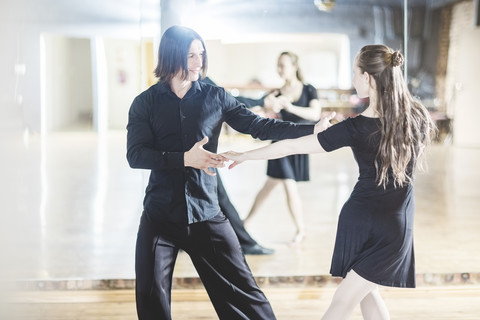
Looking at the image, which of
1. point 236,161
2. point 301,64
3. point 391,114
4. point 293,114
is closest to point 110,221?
point 293,114

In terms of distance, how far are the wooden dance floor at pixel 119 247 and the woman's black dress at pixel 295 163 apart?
49 cm

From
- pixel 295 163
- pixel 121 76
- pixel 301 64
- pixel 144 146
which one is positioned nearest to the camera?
pixel 144 146

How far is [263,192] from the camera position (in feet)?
15.2

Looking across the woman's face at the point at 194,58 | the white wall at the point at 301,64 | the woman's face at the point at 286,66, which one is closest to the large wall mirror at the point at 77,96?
the woman's face at the point at 286,66

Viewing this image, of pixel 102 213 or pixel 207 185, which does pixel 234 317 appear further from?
pixel 102 213

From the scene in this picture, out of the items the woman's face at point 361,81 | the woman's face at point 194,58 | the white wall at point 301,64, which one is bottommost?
the woman's face at point 361,81

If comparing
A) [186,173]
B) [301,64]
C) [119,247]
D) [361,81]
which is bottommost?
[119,247]

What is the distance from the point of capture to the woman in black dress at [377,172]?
2.25 m

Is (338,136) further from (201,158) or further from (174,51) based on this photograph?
(174,51)

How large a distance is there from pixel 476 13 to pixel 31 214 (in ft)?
29.2

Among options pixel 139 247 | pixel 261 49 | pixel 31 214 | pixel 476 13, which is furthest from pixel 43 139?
pixel 261 49

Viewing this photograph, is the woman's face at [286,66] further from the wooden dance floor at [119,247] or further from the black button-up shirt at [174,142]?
the black button-up shirt at [174,142]

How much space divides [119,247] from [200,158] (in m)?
2.30

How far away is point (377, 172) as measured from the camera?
7.45 ft
